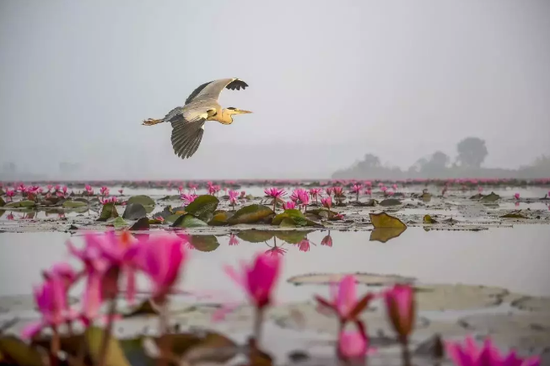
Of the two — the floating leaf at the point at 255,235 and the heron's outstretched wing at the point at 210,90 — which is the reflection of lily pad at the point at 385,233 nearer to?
the floating leaf at the point at 255,235

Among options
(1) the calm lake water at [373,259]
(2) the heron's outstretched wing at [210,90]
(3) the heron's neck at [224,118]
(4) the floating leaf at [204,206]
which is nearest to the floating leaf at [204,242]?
(1) the calm lake water at [373,259]

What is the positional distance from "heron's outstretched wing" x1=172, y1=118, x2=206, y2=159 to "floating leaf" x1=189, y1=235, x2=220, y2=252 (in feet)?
5.55

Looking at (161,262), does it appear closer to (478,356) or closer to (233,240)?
(478,356)

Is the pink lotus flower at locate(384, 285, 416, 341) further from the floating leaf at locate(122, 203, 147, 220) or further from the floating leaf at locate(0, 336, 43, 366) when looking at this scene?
the floating leaf at locate(122, 203, 147, 220)

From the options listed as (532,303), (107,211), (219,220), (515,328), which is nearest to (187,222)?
(219,220)

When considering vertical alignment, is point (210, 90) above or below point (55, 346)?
above

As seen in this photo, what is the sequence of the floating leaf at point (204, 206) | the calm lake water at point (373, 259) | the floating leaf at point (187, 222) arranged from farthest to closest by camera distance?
1. the floating leaf at point (204, 206)
2. the floating leaf at point (187, 222)
3. the calm lake water at point (373, 259)

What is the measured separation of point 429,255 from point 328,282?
2.77 ft

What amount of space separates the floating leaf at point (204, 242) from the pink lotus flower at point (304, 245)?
0.41m

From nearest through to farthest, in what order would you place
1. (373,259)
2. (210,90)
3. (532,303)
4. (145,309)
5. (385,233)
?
(145,309) → (532,303) → (373,259) → (385,233) → (210,90)

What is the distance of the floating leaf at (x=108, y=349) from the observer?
2.23 ft

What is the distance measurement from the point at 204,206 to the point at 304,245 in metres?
1.36

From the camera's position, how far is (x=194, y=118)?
14.9ft

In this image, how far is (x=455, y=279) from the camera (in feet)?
5.12
